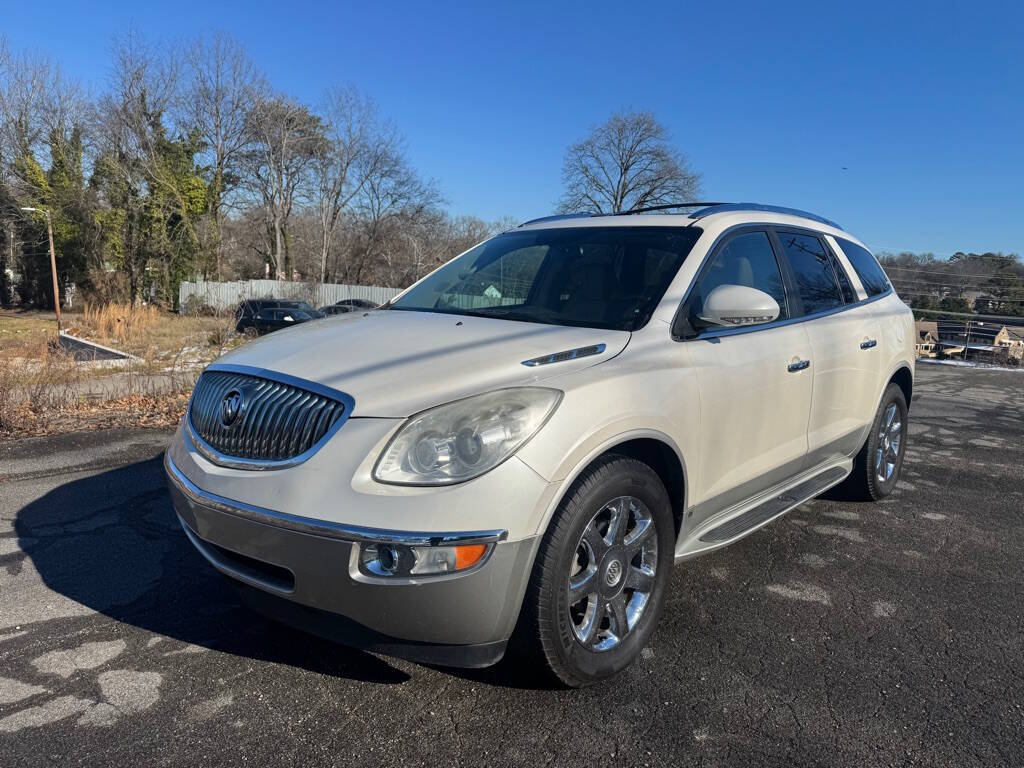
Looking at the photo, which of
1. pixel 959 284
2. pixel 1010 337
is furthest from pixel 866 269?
pixel 959 284

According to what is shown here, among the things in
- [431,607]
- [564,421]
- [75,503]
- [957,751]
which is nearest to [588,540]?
[564,421]

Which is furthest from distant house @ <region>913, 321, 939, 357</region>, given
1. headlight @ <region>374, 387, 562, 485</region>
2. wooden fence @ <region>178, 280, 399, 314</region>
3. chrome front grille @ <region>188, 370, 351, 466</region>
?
wooden fence @ <region>178, 280, 399, 314</region>

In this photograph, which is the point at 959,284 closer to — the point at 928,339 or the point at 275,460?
the point at 928,339

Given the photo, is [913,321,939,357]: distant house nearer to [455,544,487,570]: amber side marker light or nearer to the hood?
the hood

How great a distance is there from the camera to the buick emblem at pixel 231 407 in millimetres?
2643

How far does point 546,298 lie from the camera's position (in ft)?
11.6

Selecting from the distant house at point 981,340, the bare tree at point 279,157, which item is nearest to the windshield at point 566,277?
the distant house at point 981,340

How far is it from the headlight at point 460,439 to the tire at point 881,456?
11.1 ft

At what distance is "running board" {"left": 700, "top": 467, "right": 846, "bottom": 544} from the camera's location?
10.7 feet

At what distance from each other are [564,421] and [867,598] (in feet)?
7.15

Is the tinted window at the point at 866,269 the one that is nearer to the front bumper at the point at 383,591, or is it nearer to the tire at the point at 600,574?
the tire at the point at 600,574

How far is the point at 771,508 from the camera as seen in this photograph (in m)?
3.64

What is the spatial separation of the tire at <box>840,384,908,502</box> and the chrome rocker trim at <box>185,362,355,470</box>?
3.80 metres

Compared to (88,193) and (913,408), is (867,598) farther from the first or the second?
(88,193)
